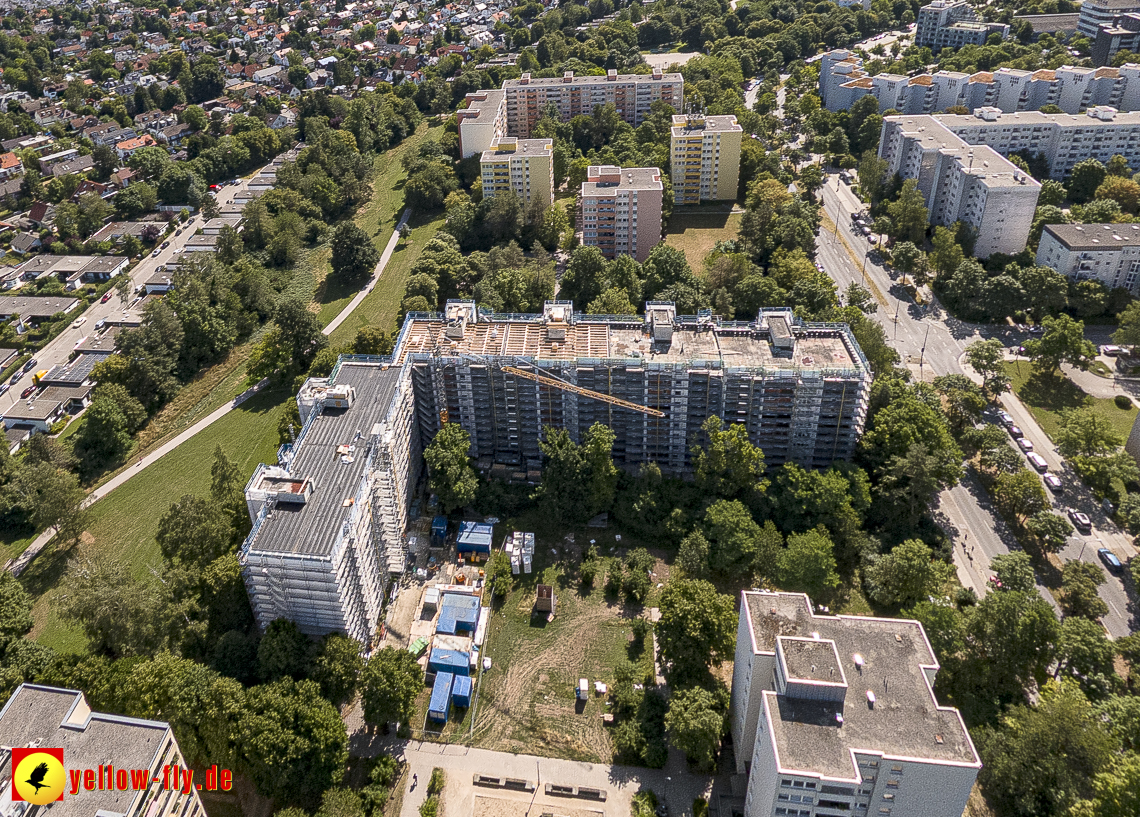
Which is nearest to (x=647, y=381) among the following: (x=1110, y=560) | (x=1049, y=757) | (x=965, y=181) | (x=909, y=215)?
(x=1049, y=757)

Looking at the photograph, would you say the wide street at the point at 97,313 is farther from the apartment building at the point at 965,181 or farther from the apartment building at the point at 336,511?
the apartment building at the point at 965,181

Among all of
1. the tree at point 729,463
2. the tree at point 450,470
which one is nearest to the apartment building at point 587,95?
the tree at point 450,470

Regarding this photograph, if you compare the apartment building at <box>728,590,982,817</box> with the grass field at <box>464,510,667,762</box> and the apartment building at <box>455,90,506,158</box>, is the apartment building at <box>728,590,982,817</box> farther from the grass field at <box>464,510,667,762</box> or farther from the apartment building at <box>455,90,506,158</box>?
the apartment building at <box>455,90,506,158</box>

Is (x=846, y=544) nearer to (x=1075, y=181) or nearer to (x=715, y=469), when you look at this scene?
(x=715, y=469)

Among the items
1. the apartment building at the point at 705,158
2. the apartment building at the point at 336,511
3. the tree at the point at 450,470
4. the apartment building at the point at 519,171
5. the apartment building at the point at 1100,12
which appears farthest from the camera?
the apartment building at the point at 1100,12

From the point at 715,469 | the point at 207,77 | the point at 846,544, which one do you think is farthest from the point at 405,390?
the point at 207,77
